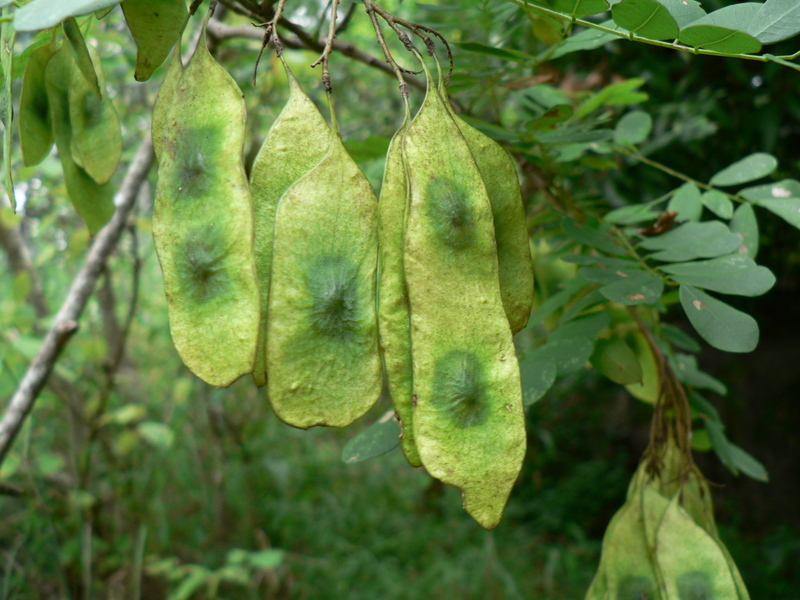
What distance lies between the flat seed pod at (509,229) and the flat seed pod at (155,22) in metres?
0.36

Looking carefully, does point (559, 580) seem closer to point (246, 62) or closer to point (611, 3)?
point (246, 62)

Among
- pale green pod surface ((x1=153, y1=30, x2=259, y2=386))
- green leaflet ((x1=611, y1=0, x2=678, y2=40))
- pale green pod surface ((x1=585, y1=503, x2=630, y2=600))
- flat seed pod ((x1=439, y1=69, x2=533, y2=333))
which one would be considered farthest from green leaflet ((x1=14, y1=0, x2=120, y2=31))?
pale green pod surface ((x1=585, y1=503, x2=630, y2=600))

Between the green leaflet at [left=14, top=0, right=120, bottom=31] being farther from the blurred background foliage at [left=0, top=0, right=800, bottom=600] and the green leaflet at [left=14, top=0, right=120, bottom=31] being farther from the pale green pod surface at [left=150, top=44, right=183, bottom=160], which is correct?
the blurred background foliage at [left=0, top=0, right=800, bottom=600]

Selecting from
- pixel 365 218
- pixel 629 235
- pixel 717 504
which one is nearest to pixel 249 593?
pixel 629 235

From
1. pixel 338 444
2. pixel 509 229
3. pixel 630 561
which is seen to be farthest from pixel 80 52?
pixel 338 444

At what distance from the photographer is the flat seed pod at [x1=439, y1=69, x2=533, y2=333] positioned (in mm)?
712

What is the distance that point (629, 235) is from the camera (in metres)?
1.09

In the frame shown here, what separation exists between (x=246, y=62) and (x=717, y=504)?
4.07 m

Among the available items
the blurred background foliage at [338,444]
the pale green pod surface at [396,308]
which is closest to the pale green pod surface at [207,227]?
the pale green pod surface at [396,308]

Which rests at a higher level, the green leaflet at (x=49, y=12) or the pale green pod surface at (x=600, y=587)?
the green leaflet at (x=49, y=12)

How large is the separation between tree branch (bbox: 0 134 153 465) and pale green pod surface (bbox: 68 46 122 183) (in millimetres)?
514

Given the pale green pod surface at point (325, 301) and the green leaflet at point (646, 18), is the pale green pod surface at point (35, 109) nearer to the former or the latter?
the pale green pod surface at point (325, 301)

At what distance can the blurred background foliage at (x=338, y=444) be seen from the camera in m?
2.12

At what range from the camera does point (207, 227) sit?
0.60m
